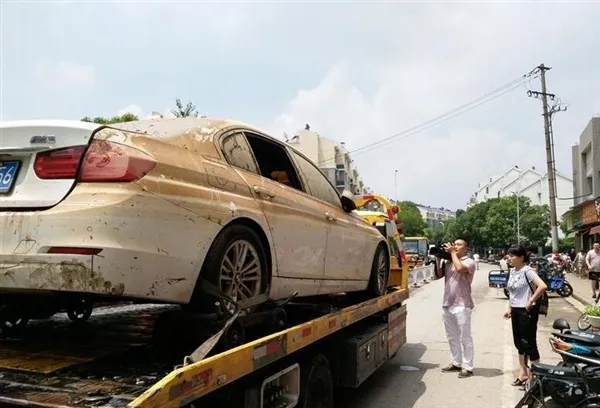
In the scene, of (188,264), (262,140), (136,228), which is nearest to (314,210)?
(262,140)

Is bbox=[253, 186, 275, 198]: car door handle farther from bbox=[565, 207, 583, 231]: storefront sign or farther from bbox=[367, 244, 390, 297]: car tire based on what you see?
bbox=[565, 207, 583, 231]: storefront sign

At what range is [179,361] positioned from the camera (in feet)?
10.6

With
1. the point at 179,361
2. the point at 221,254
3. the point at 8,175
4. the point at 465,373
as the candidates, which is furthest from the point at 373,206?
the point at 8,175

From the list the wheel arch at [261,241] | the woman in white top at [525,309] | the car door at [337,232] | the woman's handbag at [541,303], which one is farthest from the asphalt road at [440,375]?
the wheel arch at [261,241]

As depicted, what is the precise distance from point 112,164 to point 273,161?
6.95 feet

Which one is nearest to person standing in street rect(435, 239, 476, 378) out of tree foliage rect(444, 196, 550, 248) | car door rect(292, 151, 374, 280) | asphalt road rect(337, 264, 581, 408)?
asphalt road rect(337, 264, 581, 408)

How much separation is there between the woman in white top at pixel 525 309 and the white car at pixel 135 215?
369 centimetres

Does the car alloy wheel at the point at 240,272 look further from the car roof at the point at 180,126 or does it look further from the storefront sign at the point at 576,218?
the storefront sign at the point at 576,218

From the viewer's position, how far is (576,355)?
5.08 meters

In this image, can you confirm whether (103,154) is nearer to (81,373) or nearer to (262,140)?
(81,373)

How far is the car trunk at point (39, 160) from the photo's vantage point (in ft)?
9.16

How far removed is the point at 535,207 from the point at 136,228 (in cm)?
7026

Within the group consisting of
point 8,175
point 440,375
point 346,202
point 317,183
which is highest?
point 317,183

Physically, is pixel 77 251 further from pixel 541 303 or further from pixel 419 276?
pixel 419 276
